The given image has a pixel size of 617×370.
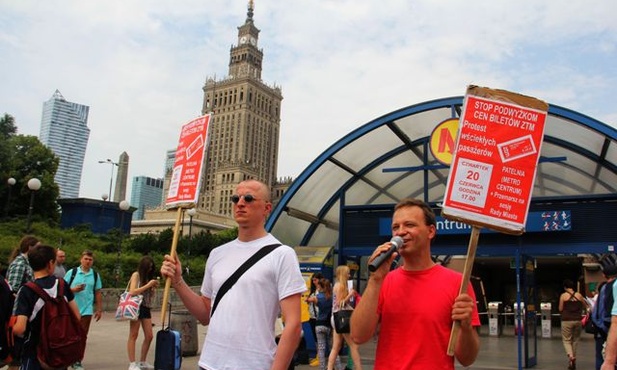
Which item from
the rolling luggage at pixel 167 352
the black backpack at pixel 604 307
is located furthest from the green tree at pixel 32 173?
the black backpack at pixel 604 307

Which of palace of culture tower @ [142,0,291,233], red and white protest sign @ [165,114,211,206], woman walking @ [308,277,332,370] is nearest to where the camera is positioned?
red and white protest sign @ [165,114,211,206]

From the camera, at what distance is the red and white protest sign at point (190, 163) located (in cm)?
530

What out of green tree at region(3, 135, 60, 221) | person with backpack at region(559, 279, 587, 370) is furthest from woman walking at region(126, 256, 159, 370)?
green tree at region(3, 135, 60, 221)

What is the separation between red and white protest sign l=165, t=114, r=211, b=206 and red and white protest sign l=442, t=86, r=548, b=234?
102 inches

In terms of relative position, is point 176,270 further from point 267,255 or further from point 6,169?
point 6,169

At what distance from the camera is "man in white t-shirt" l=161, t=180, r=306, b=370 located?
10.9 ft

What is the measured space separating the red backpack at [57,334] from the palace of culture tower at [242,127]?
437 ft

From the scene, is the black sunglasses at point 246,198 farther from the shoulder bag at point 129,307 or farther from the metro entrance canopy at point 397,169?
the metro entrance canopy at point 397,169

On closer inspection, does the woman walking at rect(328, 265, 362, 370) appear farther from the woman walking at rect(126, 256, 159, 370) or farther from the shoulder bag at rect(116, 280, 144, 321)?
the shoulder bag at rect(116, 280, 144, 321)

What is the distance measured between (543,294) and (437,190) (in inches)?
591

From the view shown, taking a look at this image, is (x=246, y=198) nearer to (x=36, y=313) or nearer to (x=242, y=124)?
(x=36, y=313)

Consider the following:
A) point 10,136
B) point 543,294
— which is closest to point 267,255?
point 543,294

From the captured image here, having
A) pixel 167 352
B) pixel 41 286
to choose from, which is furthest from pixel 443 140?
pixel 41 286

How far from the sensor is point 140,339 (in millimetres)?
13422
